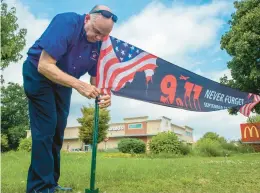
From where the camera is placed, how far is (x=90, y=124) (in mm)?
28469

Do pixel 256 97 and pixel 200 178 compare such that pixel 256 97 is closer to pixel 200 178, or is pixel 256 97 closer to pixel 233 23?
pixel 200 178

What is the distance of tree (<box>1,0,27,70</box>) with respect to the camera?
16.3 meters

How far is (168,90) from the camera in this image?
21.3 feet

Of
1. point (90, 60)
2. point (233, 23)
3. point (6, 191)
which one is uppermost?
point (233, 23)

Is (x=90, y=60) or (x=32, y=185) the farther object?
(x=90, y=60)

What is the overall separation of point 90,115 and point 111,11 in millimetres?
26048

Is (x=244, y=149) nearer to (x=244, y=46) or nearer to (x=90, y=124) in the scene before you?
(x=244, y=46)

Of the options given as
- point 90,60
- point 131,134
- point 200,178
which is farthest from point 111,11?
point 131,134

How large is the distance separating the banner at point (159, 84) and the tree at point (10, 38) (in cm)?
1193

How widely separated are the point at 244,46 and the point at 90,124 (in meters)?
16.4

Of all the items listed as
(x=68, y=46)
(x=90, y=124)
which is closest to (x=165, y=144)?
(x=90, y=124)

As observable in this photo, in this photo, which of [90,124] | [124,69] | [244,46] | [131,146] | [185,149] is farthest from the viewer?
[90,124]

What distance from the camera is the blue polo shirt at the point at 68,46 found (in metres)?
2.59

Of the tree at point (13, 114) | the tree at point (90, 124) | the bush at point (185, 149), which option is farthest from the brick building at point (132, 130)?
the bush at point (185, 149)
